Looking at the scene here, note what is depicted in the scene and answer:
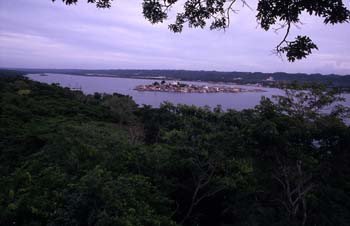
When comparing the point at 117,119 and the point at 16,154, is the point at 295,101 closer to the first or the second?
the point at 16,154

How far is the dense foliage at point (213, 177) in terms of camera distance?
185 inches

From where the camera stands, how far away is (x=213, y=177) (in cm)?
726

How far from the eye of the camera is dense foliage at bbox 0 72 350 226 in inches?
185

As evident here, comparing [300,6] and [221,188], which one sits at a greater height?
[300,6]

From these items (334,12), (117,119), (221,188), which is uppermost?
(334,12)

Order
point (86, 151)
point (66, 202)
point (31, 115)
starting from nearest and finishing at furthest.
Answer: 1. point (66, 202)
2. point (86, 151)
3. point (31, 115)

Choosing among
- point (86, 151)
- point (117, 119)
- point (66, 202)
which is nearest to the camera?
point (66, 202)

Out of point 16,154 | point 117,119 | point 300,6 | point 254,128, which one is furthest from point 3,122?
point 300,6

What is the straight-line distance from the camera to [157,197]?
610cm

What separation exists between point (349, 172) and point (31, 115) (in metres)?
22.1

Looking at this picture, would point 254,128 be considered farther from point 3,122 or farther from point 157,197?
point 3,122

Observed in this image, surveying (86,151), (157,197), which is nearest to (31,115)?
(86,151)

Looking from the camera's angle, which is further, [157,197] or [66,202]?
[157,197]

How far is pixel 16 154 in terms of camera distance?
44.5 feet
